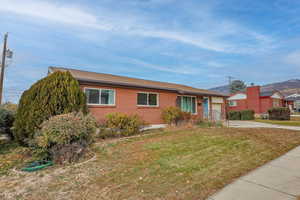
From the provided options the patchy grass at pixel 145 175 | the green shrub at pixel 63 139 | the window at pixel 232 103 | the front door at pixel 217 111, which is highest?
the window at pixel 232 103

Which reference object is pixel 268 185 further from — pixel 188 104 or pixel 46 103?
pixel 188 104

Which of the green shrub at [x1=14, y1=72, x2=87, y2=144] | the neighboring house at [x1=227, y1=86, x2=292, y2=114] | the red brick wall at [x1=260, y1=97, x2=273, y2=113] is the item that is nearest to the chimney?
the neighboring house at [x1=227, y1=86, x2=292, y2=114]

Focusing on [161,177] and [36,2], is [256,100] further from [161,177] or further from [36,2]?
[36,2]

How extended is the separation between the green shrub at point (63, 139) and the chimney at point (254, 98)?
28.4 metres

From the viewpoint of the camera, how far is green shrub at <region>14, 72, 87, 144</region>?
598 centimetres

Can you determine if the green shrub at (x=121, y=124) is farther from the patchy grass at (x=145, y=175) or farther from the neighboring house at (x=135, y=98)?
the patchy grass at (x=145, y=175)

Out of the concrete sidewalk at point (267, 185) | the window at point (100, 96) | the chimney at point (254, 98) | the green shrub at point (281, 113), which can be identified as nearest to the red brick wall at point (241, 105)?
the chimney at point (254, 98)

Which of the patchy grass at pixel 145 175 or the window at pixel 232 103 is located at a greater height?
the window at pixel 232 103

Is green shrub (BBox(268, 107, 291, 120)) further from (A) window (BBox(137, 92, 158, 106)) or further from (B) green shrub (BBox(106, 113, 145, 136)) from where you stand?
(B) green shrub (BBox(106, 113, 145, 136))

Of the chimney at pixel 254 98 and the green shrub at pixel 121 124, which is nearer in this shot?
the green shrub at pixel 121 124

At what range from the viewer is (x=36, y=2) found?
7797 mm

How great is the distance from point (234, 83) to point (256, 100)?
1863 inches

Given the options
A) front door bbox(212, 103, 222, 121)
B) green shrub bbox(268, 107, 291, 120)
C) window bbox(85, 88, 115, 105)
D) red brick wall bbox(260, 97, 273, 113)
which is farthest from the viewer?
red brick wall bbox(260, 97, 273, 113)

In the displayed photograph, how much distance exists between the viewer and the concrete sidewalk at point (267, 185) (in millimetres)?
2635
